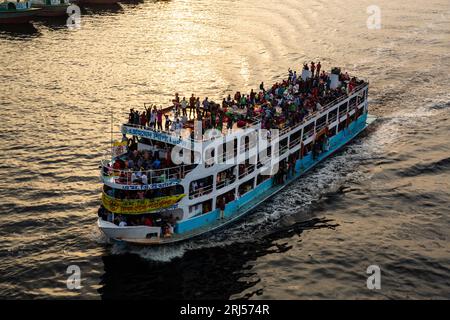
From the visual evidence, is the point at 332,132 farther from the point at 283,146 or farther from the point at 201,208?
the point at 201,208

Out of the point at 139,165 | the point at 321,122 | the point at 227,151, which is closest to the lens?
the point at 139,165

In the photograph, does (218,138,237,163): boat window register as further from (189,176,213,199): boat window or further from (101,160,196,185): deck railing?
(101,160,196,185): deck railing

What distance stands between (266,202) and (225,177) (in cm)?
587

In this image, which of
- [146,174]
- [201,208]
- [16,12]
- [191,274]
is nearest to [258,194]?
[201,208]

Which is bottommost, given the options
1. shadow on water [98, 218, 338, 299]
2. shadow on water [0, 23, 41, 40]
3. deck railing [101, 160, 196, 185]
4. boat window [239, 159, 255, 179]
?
shadow on water [98, 218, 338, 299]

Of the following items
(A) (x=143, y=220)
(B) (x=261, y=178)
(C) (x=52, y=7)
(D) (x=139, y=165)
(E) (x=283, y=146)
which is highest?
(C) (x=52, y=7)

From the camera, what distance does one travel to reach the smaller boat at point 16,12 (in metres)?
103

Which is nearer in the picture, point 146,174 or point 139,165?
point 146,174

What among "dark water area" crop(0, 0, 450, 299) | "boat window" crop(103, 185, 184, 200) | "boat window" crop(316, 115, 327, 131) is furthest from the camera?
"boat window" crop(316, 115, 327, 131)

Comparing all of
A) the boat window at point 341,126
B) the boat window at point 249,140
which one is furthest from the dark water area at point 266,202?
the boat window at point 249,140

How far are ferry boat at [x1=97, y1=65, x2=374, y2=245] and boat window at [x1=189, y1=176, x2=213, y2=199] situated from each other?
7cm

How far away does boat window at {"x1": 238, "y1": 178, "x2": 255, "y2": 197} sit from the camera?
46062mm

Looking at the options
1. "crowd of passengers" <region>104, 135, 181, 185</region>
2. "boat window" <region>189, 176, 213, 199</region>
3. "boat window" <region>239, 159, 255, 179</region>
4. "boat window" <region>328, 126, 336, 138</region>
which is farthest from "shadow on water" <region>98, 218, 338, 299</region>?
"boat window" <region>328, 126, 336, 138</region>

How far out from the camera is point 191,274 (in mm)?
38812
